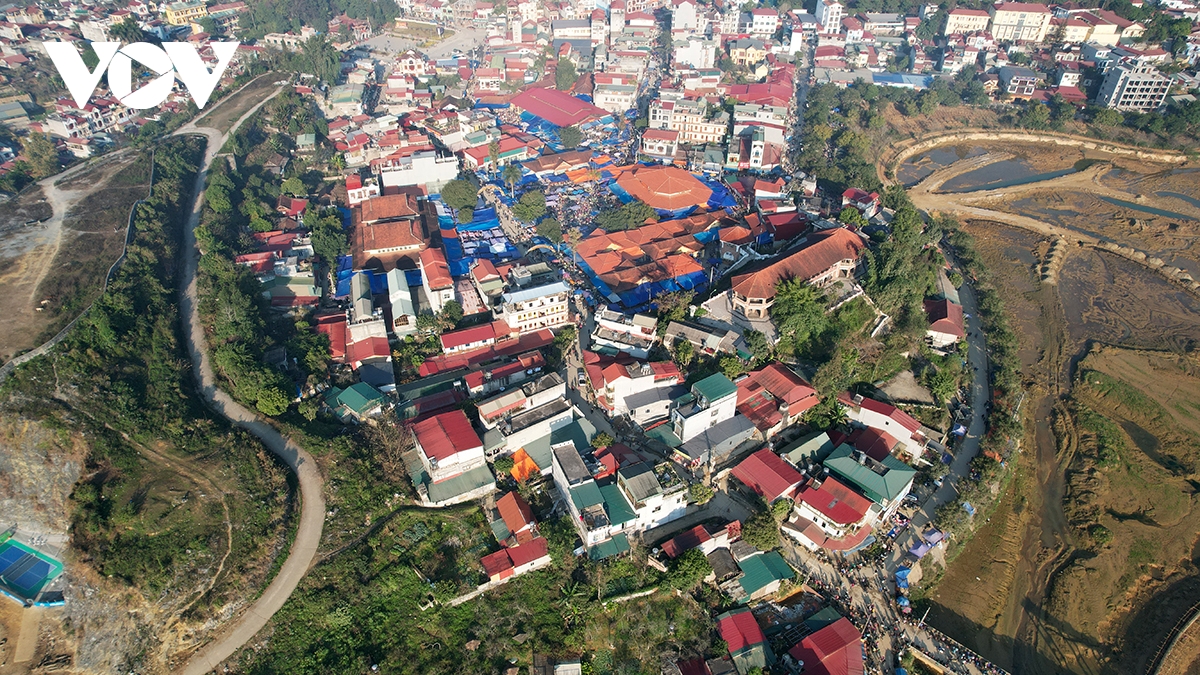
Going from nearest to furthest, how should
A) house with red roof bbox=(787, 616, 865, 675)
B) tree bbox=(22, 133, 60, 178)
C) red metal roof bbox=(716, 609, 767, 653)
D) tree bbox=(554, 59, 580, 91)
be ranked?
1. house with red roof bbox=(787, 616, 865, 675)
2. red metal roof bbox=(716, 609, 767, 653)
3. tree bbox=(22, 133, 60, 178)
4. tree bbox=(554, 59, 580, 91)

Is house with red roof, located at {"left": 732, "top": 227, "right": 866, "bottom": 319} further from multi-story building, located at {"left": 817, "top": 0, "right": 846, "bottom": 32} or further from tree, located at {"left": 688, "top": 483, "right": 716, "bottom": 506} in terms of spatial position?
multi-story building, located at {"left": 817, "top": 0, "right": 846, "bottom": 32}

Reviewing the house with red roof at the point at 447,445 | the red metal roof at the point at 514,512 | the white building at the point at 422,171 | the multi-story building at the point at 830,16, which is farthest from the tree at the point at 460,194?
the multi-story building at the point at 830,16

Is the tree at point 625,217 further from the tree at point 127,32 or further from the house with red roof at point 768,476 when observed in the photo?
the tree at point 127,32

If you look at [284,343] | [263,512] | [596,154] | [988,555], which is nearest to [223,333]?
[284,343]

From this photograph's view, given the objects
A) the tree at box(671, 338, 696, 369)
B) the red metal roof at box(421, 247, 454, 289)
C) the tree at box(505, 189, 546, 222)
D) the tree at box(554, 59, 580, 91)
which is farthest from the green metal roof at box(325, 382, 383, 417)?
the tree at box(554, 59, 580, 91)

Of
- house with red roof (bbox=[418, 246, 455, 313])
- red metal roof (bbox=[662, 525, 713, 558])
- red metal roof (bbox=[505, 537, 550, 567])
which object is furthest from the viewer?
house with red roof (bbox=[418, 246, 455, 313])

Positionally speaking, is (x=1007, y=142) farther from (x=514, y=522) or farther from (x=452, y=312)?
(x=514, y=522)
